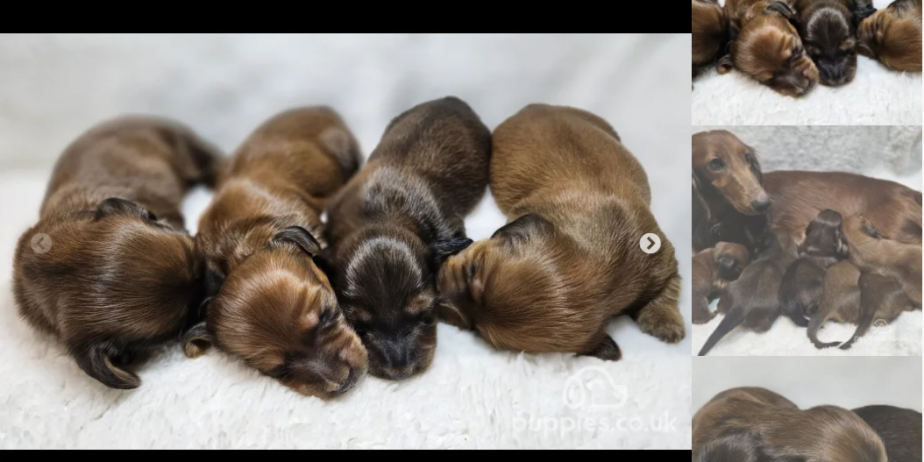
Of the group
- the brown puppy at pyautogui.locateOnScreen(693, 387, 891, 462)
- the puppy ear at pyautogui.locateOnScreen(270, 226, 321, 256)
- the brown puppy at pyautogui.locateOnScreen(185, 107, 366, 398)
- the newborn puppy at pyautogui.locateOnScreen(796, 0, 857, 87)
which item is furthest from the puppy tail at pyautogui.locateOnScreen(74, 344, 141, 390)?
the newborn puppy at pyautogui.locateOnScreen(796, 0, 857, 87)

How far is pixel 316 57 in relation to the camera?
1.96 metres

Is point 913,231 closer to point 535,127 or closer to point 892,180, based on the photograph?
point 892,180

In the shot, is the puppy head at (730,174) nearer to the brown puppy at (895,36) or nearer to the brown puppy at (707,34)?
the brown puppy at (707,34)

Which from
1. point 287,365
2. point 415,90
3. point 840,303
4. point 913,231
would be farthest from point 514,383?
point 913,231

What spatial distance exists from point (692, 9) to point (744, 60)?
219 mm

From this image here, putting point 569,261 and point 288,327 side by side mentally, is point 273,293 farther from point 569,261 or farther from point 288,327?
point 569,261

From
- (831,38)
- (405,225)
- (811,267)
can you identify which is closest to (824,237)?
(811,267)

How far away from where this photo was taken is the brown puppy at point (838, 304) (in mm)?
1632

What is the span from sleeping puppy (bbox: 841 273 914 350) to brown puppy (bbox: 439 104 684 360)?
1.41ft

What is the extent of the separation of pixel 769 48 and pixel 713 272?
674 millimetres

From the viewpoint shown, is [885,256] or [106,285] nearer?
[106,285]

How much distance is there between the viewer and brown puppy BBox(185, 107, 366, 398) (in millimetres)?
1521

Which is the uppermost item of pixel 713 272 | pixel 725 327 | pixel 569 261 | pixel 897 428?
pixel 569 261

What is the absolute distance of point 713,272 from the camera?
172 centimetres
